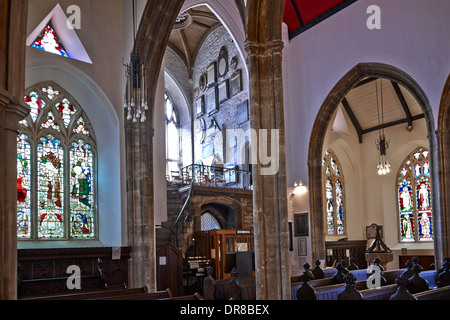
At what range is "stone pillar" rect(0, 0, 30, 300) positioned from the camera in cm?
549

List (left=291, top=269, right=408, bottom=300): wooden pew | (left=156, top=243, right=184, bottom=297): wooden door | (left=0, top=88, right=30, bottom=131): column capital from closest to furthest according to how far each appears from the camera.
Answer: (left=0, top=88, right=30, bottom=131): column capital, (left=291, top=269, right=408, bottom=300): wooden pew, (left=156, top=243, right=184, bottom=297): wooden door

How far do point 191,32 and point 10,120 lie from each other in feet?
61.8

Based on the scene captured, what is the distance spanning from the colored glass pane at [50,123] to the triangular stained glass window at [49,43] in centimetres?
145

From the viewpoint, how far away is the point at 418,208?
1883cm

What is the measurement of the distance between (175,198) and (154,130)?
559 centimetres

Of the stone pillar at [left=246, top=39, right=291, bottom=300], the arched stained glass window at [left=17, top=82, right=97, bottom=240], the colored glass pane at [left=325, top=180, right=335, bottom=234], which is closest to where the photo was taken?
the stone pillar at [left=246, top=39, right=291, bottom=300]

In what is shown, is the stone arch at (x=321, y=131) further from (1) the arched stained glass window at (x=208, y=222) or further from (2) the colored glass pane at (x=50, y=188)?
(2) the colored glass pane at (x=50, y=188)

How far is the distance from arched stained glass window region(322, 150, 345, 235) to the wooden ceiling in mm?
8335

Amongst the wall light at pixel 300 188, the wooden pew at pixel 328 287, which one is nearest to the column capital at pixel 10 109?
the wooden pew at pixel 328 287

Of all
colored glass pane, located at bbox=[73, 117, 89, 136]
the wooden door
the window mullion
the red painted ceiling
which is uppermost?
the red painted ceiling

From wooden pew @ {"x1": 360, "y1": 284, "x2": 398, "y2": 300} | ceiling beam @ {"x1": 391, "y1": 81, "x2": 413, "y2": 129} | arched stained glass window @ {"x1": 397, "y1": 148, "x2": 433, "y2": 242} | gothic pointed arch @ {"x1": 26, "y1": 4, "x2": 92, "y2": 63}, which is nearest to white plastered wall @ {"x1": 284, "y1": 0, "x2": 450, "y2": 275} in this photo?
ceiling beam @ {"x1": 391, "y1": 81, "x2": 413, "y2": 129}
